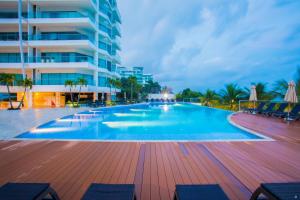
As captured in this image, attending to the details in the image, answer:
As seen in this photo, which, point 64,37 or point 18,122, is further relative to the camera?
point 64,37

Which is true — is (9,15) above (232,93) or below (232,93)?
above

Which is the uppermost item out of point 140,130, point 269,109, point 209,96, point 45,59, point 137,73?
point 137,73

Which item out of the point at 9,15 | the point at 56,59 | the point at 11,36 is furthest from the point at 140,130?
the point at 9,15

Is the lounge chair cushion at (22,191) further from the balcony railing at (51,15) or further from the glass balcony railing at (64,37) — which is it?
A: the balcony railing at (51,15)

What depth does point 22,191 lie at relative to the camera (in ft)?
6.82

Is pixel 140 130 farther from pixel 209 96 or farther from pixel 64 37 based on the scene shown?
pixel 64 37

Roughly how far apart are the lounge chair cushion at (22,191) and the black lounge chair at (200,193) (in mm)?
1399

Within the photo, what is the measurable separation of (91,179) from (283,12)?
129ft

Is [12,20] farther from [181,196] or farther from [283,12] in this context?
[283,12]

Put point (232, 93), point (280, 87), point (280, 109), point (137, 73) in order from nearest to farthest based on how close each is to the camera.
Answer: point (280, 109)
point (280, 87)
point (232, 93)
point (137, 73)

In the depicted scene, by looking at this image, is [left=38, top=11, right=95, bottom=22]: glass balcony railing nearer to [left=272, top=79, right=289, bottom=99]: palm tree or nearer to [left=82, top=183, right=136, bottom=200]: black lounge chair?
[left=272, top=79, right=289, bottom=99]: palm tree

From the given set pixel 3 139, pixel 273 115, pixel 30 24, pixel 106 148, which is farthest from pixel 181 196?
pixel 30 24

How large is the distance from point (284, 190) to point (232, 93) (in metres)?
19.0

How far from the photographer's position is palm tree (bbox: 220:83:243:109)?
19.6m
